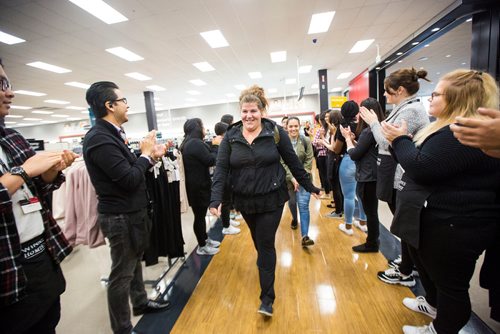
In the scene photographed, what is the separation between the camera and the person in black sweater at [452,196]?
1101mm

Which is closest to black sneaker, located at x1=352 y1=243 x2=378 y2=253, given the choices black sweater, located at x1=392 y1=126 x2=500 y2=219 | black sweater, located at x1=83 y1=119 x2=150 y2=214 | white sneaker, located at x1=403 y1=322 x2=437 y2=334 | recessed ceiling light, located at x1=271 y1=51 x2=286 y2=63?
white sneaker, located at x1=403 y1=322 x2=437 y2=334

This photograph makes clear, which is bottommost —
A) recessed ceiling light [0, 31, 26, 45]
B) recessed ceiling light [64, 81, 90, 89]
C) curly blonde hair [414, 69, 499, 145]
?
curly blonde hair [414, 69, 499, 145]

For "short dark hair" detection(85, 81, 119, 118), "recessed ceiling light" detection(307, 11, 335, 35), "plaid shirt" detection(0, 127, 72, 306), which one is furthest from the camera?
"recessed ceiling light" detection(307, 11, 335, 35)

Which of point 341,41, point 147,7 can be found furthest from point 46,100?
point 341,41

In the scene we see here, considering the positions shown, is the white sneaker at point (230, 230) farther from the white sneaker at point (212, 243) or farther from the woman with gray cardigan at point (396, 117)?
the woman with gray cardigan at point (396, 117)

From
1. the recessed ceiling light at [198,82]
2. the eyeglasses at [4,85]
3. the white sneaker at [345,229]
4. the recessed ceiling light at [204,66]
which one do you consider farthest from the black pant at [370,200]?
the recessed ceiling light at [198,82]

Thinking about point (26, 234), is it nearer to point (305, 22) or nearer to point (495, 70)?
point (495, 70)

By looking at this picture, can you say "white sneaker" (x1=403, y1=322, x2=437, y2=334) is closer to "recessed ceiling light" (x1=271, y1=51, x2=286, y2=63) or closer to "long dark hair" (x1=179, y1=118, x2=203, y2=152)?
"long dark hair" (x1=179, y1=118, x2=203, y2=152)

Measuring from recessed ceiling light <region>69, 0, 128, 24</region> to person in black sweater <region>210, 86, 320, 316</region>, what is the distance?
410 centimetres

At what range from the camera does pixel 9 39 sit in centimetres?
495

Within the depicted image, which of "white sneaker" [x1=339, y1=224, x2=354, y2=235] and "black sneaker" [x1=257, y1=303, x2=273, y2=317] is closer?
"black sneaker" [x1=257, y1=303, x2=273, y2=317]

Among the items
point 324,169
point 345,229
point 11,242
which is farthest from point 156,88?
point 11,242

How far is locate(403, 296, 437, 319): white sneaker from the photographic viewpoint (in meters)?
1.67

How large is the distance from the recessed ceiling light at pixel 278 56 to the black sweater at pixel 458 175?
705 centimetres
